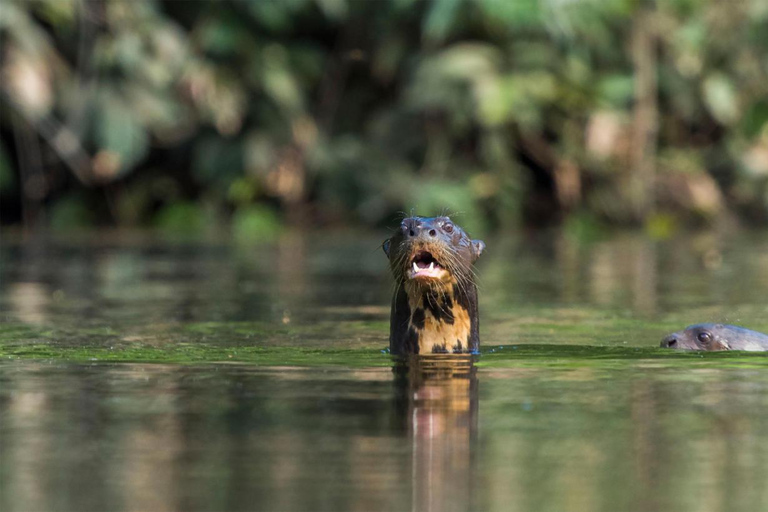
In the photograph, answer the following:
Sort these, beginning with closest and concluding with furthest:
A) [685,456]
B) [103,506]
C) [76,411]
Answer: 1. [103,506]
2. [685,456]
3. [76,411]

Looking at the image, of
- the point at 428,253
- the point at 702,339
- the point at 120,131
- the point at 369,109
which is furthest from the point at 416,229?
the point at 369,109

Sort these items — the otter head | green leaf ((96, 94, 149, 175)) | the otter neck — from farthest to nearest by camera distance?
green leaf ((96, 94, 149, 175)) < the otter head < the otter neck

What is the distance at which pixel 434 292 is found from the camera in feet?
21.7

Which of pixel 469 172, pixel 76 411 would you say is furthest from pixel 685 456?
pixel 469 172

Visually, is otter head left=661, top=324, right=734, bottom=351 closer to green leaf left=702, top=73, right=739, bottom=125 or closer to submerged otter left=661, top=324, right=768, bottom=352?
submerged otter left=661, top=324, right=768, bottom=352

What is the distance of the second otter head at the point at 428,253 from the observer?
6.33m

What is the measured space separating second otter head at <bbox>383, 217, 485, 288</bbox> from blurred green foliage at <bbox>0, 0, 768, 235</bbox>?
1294 cm

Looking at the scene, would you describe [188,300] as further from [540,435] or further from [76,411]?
[540,435]

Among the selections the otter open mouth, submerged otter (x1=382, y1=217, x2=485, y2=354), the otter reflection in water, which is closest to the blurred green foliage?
submerged otter (x1=382, y1=217, x2=485, y2=354)

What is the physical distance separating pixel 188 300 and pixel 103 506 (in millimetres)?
6908

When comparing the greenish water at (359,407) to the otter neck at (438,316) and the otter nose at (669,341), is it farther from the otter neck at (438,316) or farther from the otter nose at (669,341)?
the otter neck at (438,316)

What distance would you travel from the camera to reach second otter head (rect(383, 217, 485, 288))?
633 cm

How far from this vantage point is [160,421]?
15.5 ft

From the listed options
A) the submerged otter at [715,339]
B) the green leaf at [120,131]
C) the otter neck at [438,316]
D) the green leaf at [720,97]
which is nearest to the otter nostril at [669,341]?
the submerged otter at [715,339]
